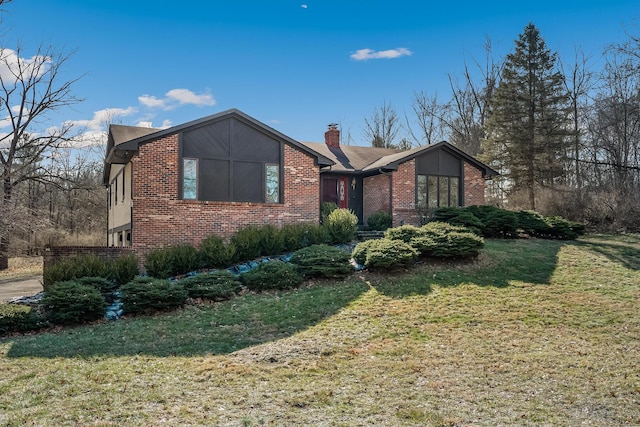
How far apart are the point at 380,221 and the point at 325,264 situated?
7.28m

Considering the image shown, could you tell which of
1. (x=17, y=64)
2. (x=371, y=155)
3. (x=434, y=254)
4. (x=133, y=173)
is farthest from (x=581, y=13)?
(x=17, y=64)

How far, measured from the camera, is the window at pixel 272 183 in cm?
1552

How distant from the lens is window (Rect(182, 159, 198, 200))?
14.3 metres

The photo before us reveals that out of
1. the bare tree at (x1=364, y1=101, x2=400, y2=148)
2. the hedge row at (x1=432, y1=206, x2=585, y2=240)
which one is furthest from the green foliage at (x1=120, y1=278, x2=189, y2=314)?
the bare tree at (x1=364, y1=101, x2=400, y2=148)

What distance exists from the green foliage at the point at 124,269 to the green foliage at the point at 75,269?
157 millimetres

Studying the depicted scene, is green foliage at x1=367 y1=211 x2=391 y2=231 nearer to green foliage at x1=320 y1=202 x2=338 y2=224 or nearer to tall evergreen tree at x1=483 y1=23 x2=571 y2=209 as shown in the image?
green foliage at x1=320 y1=202 x2=338 y2=224

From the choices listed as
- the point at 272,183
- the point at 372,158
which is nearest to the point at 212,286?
the point at 272,183

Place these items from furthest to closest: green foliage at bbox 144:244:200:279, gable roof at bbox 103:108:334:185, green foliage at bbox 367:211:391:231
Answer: green foliage at bbox 367:211:391:231 < gable roof at bbox 103:108:334:185 < green foliage at bbox 144:244:200:279

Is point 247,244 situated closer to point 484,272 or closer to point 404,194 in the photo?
point 484,272

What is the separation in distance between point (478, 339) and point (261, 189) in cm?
934

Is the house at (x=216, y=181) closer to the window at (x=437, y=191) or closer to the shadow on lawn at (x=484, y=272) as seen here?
the window at (x=437, y=191)

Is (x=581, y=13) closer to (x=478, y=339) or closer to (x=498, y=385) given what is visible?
(x=478, y=339)

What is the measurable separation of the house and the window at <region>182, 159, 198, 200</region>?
29 millimetres

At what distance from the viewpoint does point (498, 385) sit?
6.04 meters
